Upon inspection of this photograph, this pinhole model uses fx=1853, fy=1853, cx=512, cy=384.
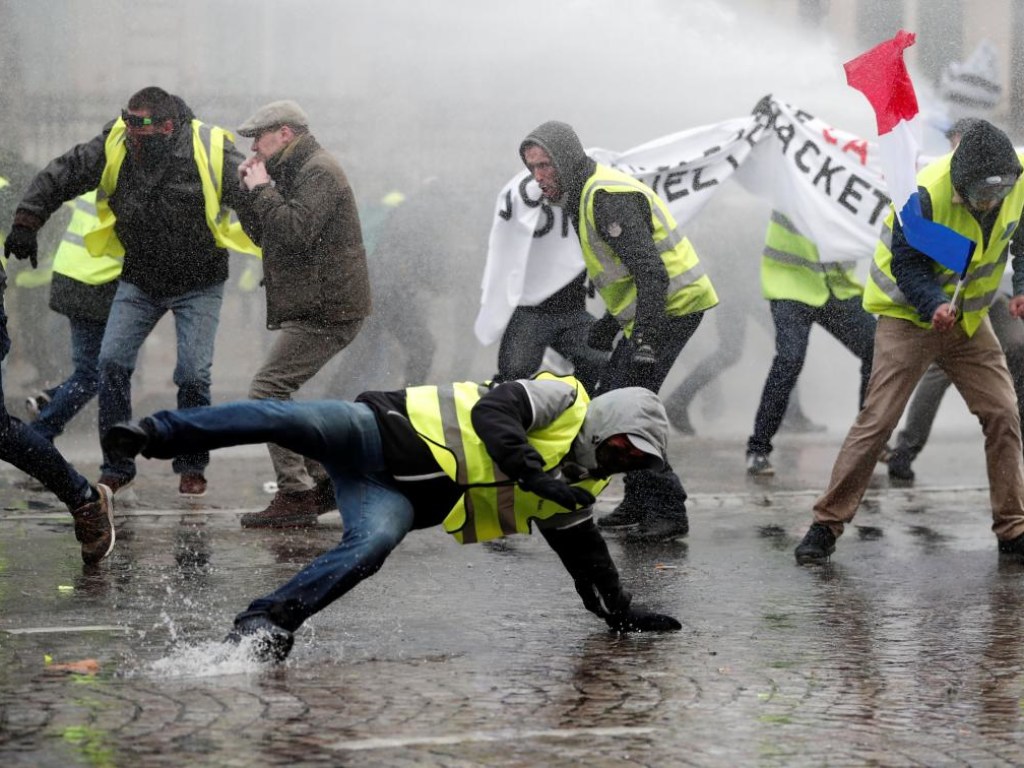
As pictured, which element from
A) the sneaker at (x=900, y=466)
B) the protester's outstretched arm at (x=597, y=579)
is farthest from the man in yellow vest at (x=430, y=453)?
the sneaker at (x=900, y=466)

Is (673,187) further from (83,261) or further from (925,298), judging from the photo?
(925,298)

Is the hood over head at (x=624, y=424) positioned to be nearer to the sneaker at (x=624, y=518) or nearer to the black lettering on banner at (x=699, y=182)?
the sneaker at (x=624, y=518)

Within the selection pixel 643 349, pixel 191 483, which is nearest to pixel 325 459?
pixel 643 349

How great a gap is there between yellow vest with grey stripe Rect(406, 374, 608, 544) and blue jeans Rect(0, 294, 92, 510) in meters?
1.88

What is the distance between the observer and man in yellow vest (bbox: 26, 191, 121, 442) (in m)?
8.63

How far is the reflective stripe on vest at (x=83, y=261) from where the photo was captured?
339 inches

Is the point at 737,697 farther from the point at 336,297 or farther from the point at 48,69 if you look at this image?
the point at 48,69

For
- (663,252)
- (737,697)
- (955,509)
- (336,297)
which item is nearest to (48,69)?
(336,297)

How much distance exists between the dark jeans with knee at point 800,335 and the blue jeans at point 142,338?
309 centimetres

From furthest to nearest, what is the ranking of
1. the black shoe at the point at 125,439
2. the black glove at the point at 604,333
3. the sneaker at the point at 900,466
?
1. the sneaker at the point at 900,466
2. the black glove at the point at 604,333
3. the black shoe at the point at 125,439

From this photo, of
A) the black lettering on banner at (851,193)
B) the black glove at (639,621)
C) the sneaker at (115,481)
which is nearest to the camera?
the black glove at (639,621)

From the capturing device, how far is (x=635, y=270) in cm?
748

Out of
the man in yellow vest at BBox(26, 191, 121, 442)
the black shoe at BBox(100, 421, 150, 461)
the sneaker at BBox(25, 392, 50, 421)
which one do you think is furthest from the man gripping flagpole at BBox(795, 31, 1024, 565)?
the sneaker at BBox(25, 392, 50, 421)

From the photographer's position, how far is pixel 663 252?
7.68 meters
